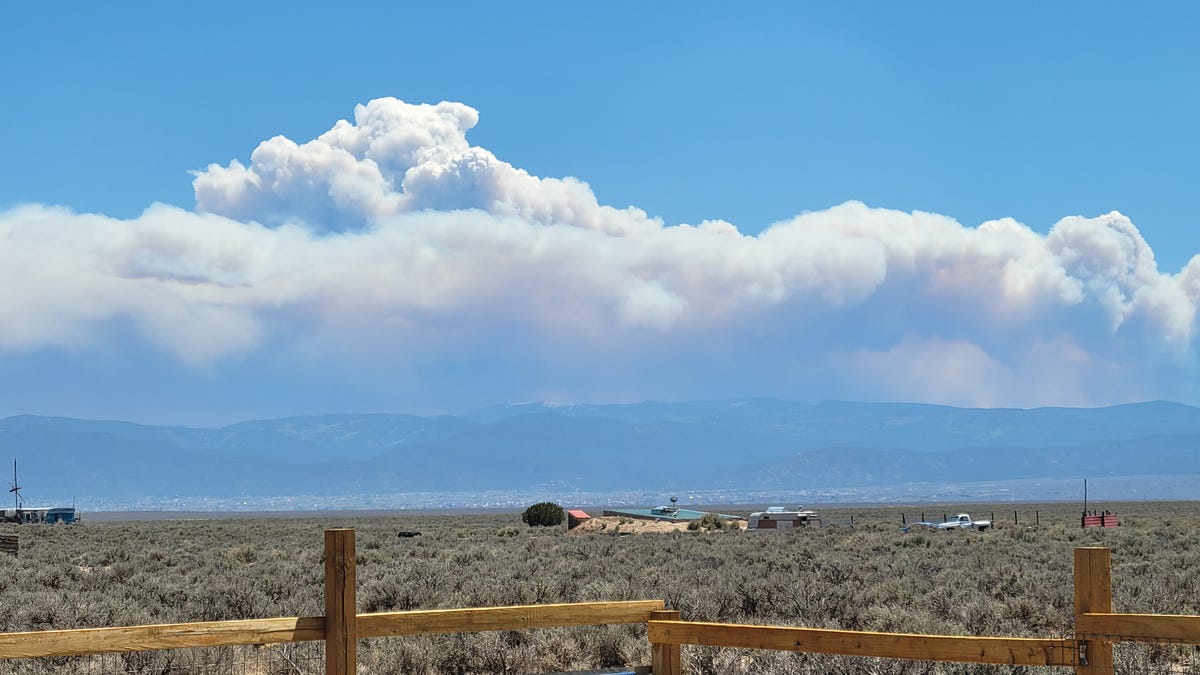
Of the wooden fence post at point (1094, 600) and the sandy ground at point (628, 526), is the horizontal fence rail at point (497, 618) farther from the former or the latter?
the sandy ground at point (628, 526)

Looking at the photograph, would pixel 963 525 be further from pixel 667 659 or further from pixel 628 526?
pixel 667 659

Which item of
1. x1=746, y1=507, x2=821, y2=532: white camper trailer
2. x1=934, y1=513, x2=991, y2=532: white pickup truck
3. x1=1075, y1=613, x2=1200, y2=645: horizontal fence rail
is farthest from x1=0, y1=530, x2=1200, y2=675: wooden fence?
x1=746, y1=507, x2=821, y2=532: white camper trailer

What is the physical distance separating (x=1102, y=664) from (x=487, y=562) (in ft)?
76.5

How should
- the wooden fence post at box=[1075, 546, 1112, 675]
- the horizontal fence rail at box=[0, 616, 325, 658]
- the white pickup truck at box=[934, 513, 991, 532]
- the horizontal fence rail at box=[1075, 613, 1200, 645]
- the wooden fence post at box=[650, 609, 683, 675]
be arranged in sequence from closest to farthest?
1. the horizontal fence rail at box=[1075, 613, 1200, 645]
2. the wooden fence post at box=[1075, 546, 1112, 675]
3. the horizontal fence rail at box=[0, 616, 325, 658]
4. the wooden fence post at box=[650, 609, 683, 675]
5. the white pickup truck at box=[934, 513, 991, 532]

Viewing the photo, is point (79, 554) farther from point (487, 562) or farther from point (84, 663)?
point (84, 663)

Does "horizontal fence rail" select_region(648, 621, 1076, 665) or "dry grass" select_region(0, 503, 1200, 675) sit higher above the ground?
"horizontal fence rail" select_region(648, 621, 1076, 665)

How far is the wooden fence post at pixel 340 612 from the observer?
24.9 ft

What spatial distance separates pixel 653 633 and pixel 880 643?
1567 millimetres

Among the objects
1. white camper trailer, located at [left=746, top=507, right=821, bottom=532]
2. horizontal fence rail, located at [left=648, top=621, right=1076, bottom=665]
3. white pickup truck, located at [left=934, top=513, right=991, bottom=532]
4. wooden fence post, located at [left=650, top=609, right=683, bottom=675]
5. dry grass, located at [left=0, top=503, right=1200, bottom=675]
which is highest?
horizontal fence rail, located at [left=648, top=621, right=1076, bottom=665]

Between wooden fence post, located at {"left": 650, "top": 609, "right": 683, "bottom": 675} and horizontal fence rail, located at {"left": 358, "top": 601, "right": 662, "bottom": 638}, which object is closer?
horizontal fence rail, located at {"left": 358, "top": 601, "right": 662, "bottom": 638}

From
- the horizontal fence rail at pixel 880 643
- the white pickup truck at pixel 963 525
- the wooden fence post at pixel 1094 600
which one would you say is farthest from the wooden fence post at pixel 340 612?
the white pickup truck at pixel 963 525

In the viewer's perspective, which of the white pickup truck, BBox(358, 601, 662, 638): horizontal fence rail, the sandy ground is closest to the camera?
BBox(358, 601, 662, 638): horizontal fence rail

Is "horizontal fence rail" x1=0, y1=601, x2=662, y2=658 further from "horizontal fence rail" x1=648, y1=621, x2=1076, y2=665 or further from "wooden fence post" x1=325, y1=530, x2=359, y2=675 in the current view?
"horizontal fence rail" x1=648, y1=621, x2=1076, y2=665

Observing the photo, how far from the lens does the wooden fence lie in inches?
275
